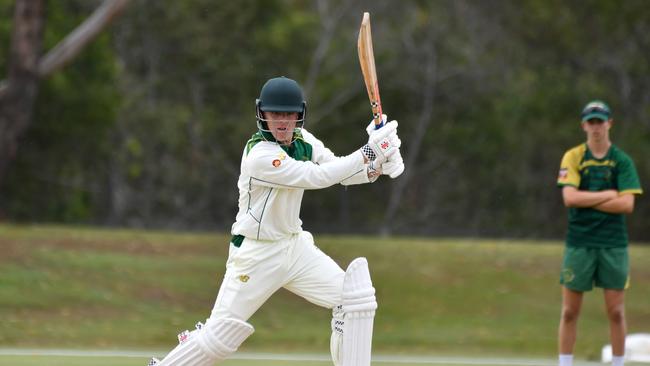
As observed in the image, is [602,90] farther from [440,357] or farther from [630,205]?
[630,205]

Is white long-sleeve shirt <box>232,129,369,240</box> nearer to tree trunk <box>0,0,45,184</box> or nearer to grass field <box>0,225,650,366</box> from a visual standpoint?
grass field <box>0,225,650,366</box>

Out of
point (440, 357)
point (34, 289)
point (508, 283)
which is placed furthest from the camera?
point (508, 283)

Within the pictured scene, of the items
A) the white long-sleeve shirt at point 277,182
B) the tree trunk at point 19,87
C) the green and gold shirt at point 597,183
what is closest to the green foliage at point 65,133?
the tree trunk at point 19,87

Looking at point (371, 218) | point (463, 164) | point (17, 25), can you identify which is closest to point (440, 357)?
point (17, 25)

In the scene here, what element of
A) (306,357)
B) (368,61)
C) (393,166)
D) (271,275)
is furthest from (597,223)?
(306,357)

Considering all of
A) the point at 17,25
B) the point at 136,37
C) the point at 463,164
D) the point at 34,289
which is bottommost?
the point at 34,289

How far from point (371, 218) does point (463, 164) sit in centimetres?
299

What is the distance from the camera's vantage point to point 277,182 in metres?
5.46

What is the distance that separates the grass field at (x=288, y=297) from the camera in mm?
11000

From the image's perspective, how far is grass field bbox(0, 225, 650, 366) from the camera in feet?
36.1

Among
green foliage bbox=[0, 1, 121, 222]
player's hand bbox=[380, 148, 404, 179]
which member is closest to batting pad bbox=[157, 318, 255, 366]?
player's hand bbox=[380, 148, 404, 179]

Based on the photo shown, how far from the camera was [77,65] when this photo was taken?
2456 cm

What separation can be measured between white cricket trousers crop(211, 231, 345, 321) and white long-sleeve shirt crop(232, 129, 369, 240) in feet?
0.21

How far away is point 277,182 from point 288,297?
8.02 metres
